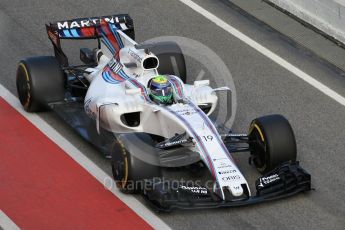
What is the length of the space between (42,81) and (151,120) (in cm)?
200

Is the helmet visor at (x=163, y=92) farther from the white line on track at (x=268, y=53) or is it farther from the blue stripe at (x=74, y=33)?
the white line on track at (x=268, y=53)

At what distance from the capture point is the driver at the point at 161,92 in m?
13.7

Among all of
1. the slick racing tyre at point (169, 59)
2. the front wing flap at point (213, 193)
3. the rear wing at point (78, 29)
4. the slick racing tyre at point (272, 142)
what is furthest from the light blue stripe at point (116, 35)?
the front wing flap at point (213, 193)

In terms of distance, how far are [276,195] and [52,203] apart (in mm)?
2723

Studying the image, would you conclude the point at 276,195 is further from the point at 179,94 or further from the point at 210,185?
Result: the point at 179,94

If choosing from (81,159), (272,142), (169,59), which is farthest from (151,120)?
(169,59)

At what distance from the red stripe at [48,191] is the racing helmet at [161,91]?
4.39ft

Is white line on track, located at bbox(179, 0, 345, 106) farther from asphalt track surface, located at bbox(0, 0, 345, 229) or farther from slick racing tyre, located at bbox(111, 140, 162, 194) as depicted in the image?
slick racing tyre, located at bbox(111, 140, 162, 194)

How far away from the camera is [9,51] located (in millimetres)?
17266

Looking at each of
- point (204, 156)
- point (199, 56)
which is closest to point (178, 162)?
point (204, 156)

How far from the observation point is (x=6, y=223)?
1228 cm

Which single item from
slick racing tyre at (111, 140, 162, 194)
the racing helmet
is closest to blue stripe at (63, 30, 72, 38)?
the racing helmet

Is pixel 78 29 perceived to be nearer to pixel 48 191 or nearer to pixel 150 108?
pixel 150 108

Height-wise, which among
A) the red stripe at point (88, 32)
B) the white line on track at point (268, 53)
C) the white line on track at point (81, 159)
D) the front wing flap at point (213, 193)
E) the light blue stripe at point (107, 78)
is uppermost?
the red stripe at point (88, 32)
